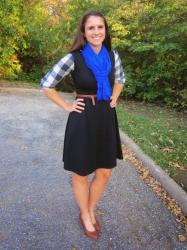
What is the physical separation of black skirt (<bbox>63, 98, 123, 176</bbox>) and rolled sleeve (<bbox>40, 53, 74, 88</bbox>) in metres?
0.30

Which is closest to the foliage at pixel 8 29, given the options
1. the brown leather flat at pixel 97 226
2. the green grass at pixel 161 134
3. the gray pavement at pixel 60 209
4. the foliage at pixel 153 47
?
the foliage at pixel 153 47

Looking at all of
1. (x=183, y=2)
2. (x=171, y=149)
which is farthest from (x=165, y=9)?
(x=171, y=149)

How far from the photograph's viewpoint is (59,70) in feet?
11.3

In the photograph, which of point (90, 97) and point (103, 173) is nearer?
point (90, 97)

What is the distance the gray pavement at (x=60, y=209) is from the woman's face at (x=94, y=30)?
1.85m

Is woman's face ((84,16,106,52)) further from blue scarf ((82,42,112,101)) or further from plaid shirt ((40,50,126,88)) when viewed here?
plaid shirt ((40,50,126,88))

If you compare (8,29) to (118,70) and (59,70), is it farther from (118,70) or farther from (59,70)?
(59,70)

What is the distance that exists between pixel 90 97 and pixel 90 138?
0.37 metres

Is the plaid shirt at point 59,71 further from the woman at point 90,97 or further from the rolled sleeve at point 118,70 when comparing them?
the rolled sleeve at point 118,70

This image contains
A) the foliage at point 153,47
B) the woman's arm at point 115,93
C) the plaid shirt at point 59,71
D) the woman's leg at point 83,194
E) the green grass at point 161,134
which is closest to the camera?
the plaid shirt at point 59,71

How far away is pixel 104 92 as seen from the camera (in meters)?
3.49

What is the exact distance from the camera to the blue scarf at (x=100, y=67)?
11.2 ft

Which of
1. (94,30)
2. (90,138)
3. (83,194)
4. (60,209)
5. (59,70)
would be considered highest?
(94,30)

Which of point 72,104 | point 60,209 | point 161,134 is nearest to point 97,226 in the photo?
point 60,209
